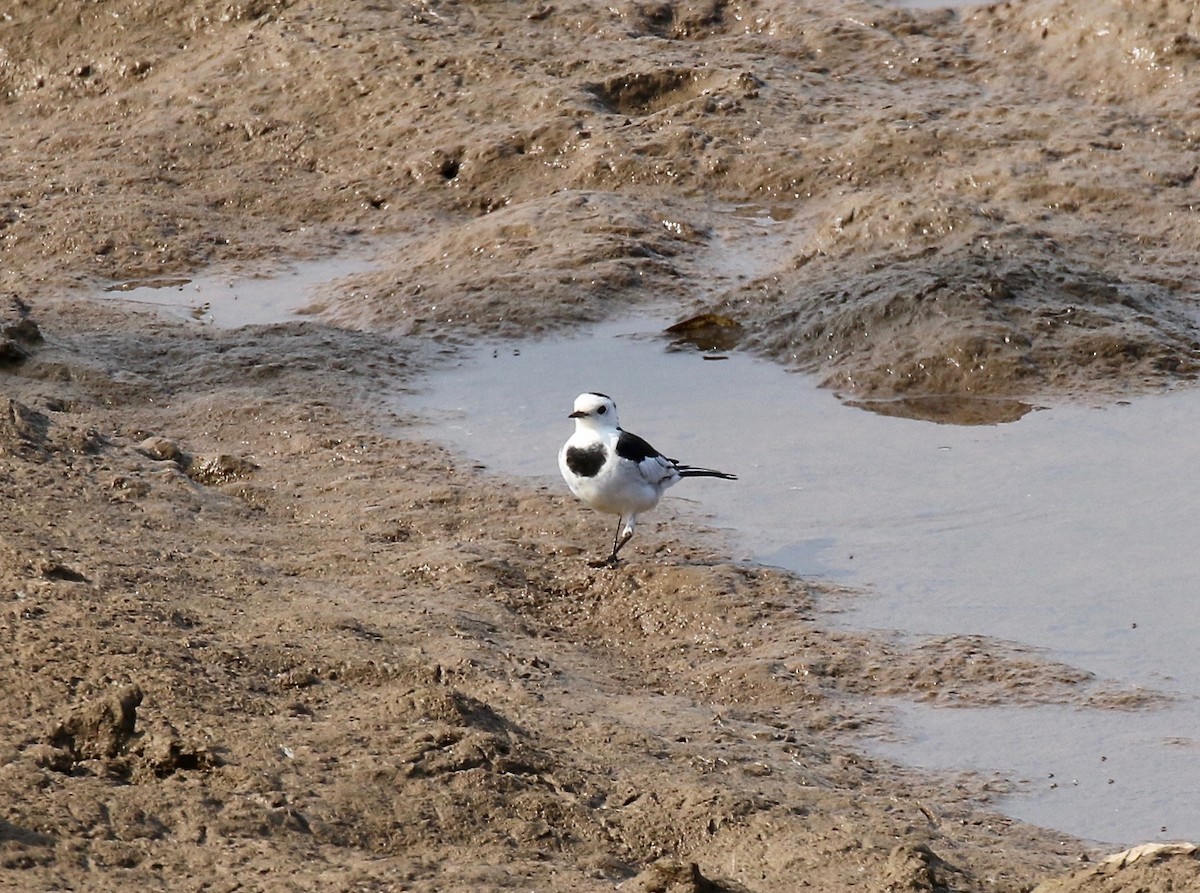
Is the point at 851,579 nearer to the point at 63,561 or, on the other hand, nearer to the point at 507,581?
the point at 507,581

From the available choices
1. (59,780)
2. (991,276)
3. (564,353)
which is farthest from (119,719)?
(991,276)

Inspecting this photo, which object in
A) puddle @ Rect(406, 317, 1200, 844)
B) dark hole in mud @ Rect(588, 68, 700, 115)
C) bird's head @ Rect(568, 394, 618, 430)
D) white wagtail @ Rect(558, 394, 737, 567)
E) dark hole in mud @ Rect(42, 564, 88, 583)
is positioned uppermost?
dark hole in mud @ Rect(588, 68, 700, 115)

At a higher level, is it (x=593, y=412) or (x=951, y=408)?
(x=593, y=412)

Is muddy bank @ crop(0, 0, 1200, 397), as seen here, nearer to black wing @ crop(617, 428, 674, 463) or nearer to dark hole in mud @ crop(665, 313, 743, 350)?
dark hole in mud @ crop(665, 313, 743, 350)

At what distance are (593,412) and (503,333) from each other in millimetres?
1986

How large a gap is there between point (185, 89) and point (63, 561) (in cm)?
629

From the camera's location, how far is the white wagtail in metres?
6.02

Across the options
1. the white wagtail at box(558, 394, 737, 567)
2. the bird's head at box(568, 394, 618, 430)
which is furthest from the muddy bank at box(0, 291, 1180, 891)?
the bird's head at box(568, 394, 618, 430)

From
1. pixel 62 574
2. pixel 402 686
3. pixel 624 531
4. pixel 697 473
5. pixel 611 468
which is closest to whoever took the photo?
pixel 402 686

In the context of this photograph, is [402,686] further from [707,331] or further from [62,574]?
[707,331]

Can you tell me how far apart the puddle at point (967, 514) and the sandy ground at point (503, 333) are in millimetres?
184

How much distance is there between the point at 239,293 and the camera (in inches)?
344

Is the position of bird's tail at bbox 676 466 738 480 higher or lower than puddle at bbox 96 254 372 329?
lower

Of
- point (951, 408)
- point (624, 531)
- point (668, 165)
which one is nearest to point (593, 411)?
point (624, 531)
